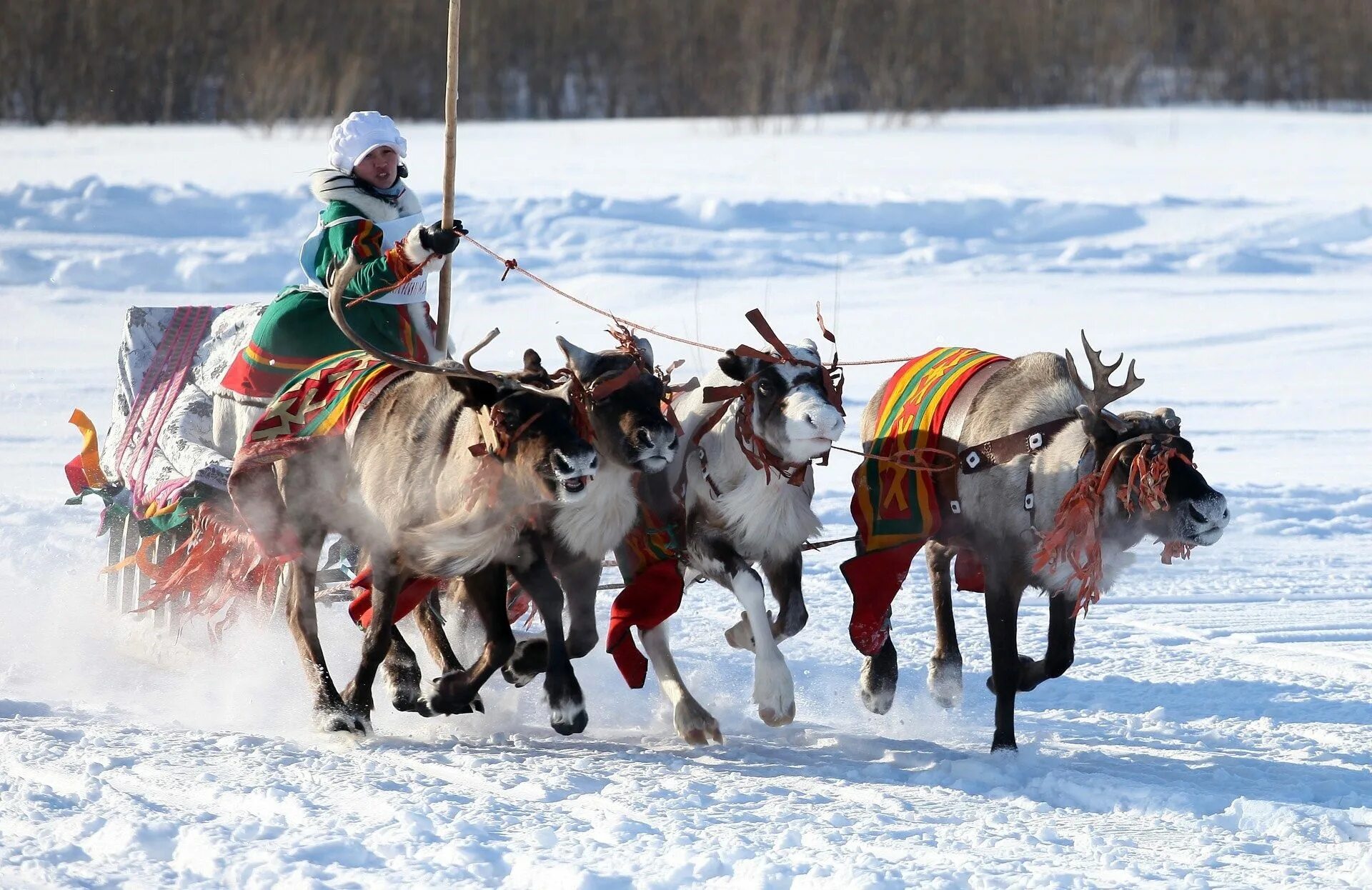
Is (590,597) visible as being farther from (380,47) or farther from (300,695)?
(380,47)

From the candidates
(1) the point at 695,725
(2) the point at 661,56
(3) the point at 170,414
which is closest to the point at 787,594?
(1) the point at 695,725

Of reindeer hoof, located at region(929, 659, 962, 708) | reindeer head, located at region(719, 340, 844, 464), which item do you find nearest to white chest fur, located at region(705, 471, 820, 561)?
reindeer head, located at region(719, 340, 844, 464)

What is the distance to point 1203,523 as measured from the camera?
475cm

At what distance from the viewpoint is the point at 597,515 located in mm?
4949

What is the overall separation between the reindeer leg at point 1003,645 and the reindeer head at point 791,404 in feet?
2.41

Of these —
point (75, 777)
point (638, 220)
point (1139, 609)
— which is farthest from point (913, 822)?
point (638, 220)

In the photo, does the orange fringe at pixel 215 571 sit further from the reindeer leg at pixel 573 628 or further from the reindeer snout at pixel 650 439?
the reindeer snout at pixel 650 439

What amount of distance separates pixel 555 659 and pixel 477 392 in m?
0.81

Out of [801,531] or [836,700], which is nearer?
[801,531]

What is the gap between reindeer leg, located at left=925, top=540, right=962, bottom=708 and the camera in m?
5.66

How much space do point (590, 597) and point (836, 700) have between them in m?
1.28

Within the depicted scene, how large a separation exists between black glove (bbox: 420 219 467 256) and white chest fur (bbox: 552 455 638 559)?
0.96m

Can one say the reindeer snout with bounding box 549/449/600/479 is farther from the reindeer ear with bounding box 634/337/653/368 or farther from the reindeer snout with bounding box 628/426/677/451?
the reindeer ear with bounding box 634/337/653/368

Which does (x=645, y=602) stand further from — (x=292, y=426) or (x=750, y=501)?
(x=292, y=426)
